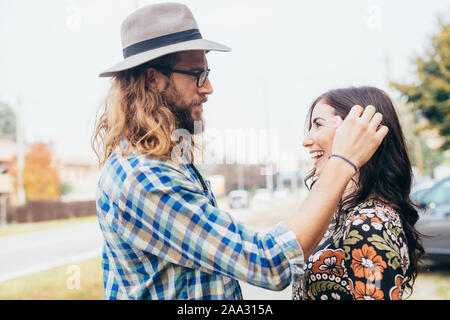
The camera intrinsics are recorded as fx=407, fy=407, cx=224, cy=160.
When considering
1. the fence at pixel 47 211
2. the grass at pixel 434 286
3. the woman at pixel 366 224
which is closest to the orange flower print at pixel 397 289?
the woman at pixel 366 224

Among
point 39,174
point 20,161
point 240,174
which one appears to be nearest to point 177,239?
point 20,161

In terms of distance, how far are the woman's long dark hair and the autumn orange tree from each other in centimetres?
2739

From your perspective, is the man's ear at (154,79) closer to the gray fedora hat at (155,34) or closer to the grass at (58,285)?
the gray fedora hat at (155,34)

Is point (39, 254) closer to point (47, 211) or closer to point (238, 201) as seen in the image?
point (47, 211)

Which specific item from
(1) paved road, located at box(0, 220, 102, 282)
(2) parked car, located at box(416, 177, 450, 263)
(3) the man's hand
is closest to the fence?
(1) paved road, located at box(0, 220, 102, 282)

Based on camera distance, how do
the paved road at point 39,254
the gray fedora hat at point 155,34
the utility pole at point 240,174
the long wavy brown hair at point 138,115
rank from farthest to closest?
the utility pole at point 240,174, the paved road at point 39,254, the gray fedora hat at point 155,34, the long wavy brown hair at point 138,115

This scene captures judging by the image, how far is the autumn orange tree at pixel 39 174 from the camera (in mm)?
26172

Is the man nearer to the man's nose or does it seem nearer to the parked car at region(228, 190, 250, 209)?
the man's nose

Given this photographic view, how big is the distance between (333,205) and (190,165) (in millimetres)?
478

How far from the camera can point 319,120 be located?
1589 millimetres

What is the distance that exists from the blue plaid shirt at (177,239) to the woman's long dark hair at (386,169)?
0.68 m
